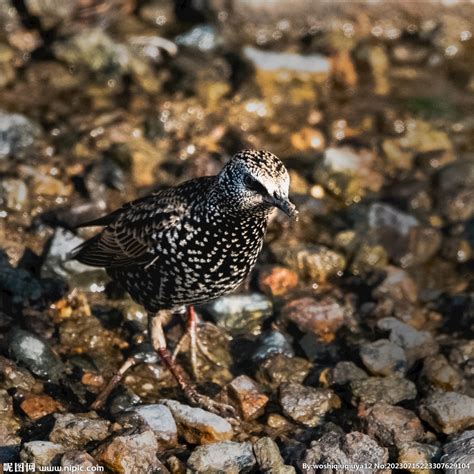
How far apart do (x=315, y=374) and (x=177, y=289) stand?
150 centimetres

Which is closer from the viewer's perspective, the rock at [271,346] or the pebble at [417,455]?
the pebble at [417,455]

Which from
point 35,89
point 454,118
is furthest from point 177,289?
point 454,118

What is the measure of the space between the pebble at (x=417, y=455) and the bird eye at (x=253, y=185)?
2.11m

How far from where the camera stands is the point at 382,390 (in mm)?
7195

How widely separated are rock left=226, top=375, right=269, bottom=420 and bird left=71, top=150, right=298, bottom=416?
11cm

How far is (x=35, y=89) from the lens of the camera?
412 inches

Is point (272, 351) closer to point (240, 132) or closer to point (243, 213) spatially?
point (243, 213)

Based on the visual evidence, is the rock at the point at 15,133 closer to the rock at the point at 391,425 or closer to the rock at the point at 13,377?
the rock at the point at 13,377

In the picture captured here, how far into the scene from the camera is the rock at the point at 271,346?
25.1ft

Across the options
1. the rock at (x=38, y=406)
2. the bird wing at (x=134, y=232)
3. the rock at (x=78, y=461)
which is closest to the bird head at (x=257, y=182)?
the bird wing at (x=134, y=232)

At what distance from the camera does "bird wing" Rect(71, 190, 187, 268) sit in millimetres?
6852

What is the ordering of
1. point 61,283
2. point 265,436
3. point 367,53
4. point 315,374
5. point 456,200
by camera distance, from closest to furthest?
point 265,436 → point 315,374 → point 61,283 → point 456,200 → point 367,53

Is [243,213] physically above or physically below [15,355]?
above

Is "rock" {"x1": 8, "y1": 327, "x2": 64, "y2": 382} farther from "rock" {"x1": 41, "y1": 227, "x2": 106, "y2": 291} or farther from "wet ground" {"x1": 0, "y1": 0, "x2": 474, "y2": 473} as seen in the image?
"rock" {"x1": 41, "y1": 227, "x2": 106, "y2": 291}
